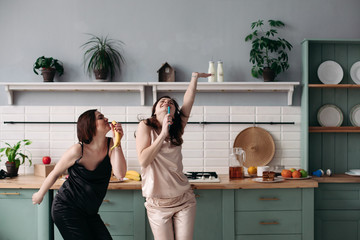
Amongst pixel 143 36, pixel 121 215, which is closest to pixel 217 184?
pixel 121 215

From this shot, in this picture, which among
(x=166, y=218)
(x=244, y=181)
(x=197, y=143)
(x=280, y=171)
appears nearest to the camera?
(x=166, y=218)

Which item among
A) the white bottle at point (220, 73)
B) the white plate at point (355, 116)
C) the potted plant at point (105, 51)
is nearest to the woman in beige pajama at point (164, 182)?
the white bottle at point (220, 73)

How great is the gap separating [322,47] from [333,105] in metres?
0.59

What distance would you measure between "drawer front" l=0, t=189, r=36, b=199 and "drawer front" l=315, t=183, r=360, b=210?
2.53m

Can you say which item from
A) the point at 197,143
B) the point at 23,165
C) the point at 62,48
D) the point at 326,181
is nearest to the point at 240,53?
the point at 197,143

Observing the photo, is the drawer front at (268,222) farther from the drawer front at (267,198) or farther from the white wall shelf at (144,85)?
the white wall shelf at (144,85)

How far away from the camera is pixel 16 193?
125 inches

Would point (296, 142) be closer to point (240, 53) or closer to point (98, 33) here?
point (240, 53)

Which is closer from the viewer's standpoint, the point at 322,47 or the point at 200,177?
the point at 200,177

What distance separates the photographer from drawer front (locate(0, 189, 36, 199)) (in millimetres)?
3172

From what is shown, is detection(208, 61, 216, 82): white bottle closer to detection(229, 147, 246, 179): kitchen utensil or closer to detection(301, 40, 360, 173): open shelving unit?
detection(229, 147, 246, 179): kitchen utensil

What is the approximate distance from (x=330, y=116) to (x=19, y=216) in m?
3.07

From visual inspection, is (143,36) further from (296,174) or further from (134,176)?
(296,174)

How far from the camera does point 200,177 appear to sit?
325 centimetres
